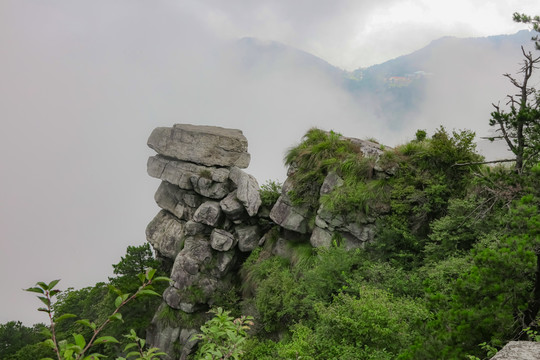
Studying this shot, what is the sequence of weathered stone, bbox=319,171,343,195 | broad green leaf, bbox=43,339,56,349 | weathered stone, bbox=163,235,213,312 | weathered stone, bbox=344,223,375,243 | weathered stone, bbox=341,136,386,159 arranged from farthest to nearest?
1. weathered stone, bbox=163,235,213,312
2. weathered stone, bbox=341,136,386,159
3. weathered stone, bbox=319,171,343,195
4. weathered stone, bbox=344,223,375,243
5. broad green leaf, bbox=43,339,56,349

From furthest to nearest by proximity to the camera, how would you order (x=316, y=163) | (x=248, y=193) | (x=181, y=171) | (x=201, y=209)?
(x=181, y=171) < (x=201, y=209) < (x=248, y=193) < (x=316, y=163)

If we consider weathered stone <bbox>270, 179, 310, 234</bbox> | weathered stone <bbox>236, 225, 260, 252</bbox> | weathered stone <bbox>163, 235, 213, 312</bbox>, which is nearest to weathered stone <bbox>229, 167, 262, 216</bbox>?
weathered stone <bbox>236, 225, 260, 252</bbox>

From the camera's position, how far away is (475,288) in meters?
5.10

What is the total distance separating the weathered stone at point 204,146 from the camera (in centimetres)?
2220

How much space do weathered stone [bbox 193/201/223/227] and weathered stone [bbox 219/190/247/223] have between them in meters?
0.54

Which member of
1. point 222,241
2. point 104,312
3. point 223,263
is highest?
point 222,241

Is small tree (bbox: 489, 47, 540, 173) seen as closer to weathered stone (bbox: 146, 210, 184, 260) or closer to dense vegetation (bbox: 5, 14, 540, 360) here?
dense vegetation (bbox: 5, 14, 540, 360)

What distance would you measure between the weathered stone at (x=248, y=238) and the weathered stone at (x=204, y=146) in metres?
5.33

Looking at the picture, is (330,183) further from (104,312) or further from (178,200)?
(104,312)

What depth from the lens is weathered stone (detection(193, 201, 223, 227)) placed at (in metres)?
19.8

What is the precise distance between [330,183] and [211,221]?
9.01 meters

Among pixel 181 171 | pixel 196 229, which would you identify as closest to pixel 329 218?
pixel 196 229

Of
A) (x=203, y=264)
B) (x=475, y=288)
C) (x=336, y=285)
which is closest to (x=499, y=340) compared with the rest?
(x=475, y=288)

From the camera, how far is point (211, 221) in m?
19.8
